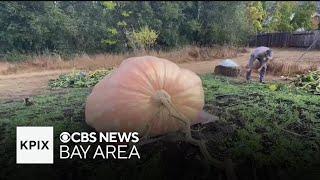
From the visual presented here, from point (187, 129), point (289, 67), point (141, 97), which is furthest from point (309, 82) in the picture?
point (141, 97)

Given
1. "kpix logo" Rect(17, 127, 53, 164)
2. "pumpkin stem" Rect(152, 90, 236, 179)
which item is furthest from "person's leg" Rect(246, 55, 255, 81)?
"kpix logo" Rect(17, 127, 53, 164)

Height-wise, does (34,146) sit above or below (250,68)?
below

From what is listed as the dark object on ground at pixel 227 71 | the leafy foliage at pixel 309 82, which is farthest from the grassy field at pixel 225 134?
the leafy foliage at pixel 309 82

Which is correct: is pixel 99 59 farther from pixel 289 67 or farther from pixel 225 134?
pixel 289 67

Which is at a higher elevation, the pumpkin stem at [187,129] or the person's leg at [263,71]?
the person's leg at [263,71]

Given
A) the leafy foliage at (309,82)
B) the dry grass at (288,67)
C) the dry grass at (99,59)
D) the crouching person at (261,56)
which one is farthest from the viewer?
the leafy foliage at (309,82)

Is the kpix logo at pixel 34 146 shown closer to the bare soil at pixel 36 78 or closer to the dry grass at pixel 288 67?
the bare soil at pixel 36 78

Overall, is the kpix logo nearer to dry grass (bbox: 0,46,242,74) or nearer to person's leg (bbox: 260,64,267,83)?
dry grass (bbox: 0,46,242,74)
